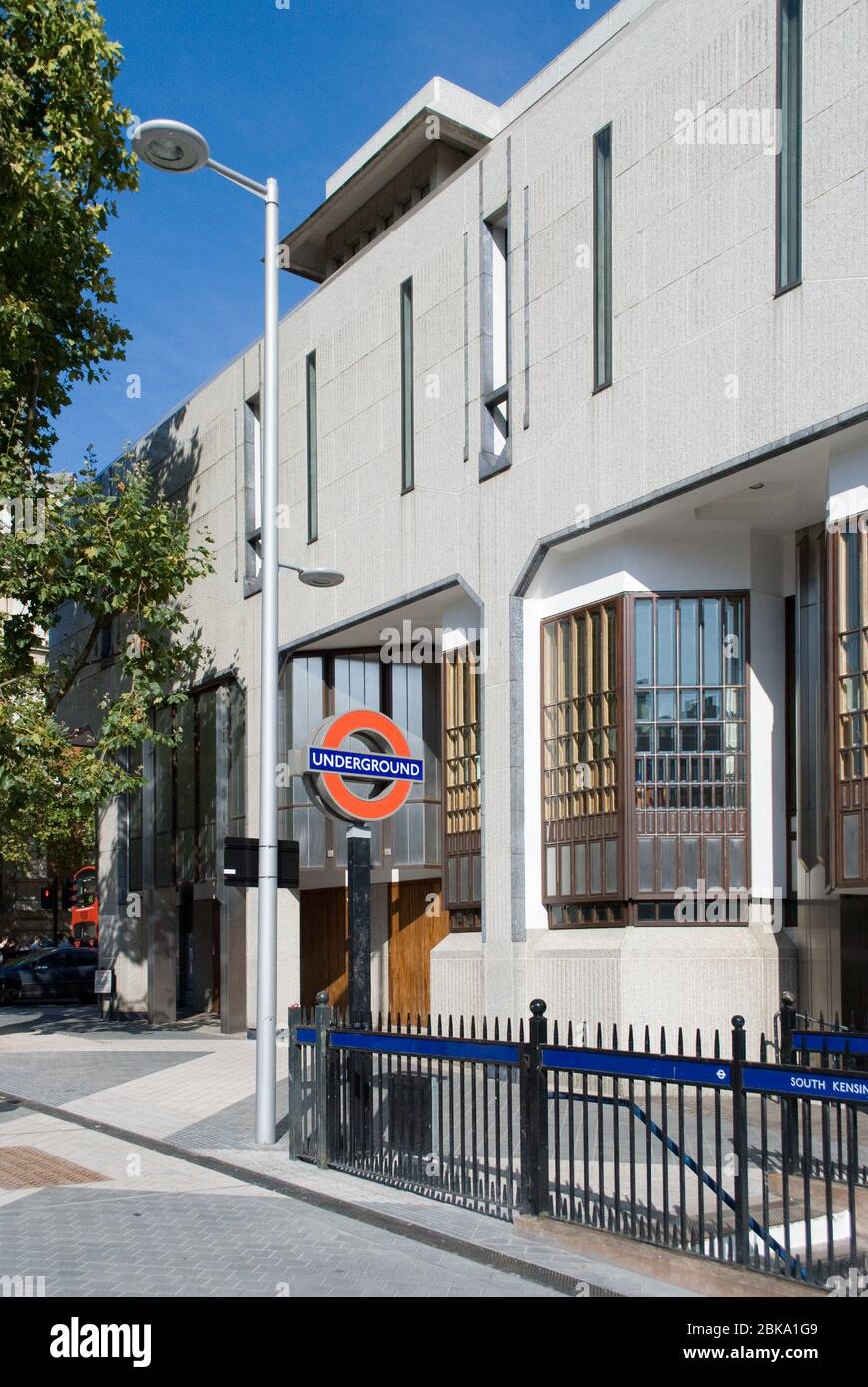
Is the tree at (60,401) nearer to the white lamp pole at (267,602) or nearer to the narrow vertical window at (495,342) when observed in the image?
the narrow vertical window at (495,342)

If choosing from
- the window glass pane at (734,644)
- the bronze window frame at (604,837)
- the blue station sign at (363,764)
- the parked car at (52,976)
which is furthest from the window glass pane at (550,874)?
the parked car at (52,976)

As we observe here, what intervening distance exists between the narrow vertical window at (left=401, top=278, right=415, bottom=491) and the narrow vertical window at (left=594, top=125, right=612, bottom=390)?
4.12 m

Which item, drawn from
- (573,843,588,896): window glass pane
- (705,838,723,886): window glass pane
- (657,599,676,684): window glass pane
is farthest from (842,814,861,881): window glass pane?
(573,843,588,896): window glass pane

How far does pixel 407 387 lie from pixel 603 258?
434 centimetres

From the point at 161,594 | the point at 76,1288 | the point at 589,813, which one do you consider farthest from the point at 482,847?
the point at 76,1288

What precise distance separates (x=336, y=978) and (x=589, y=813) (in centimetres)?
1014

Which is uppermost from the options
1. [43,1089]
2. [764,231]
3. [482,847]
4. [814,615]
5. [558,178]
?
[558,178]

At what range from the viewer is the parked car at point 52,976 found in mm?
35000

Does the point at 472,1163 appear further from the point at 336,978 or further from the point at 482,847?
the point at 336,978

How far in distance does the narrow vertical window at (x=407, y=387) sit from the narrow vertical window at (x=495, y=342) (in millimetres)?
1789

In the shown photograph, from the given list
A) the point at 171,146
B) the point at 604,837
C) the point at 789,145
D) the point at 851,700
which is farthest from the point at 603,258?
the point at 604,837

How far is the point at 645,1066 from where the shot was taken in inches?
297

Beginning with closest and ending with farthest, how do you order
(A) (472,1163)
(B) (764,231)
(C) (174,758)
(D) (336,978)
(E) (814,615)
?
(A) (472,1163) → (B) (764,231) → (E) (814,615) → (D) (336,978) → (C) (174,758)

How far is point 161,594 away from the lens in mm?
22656
